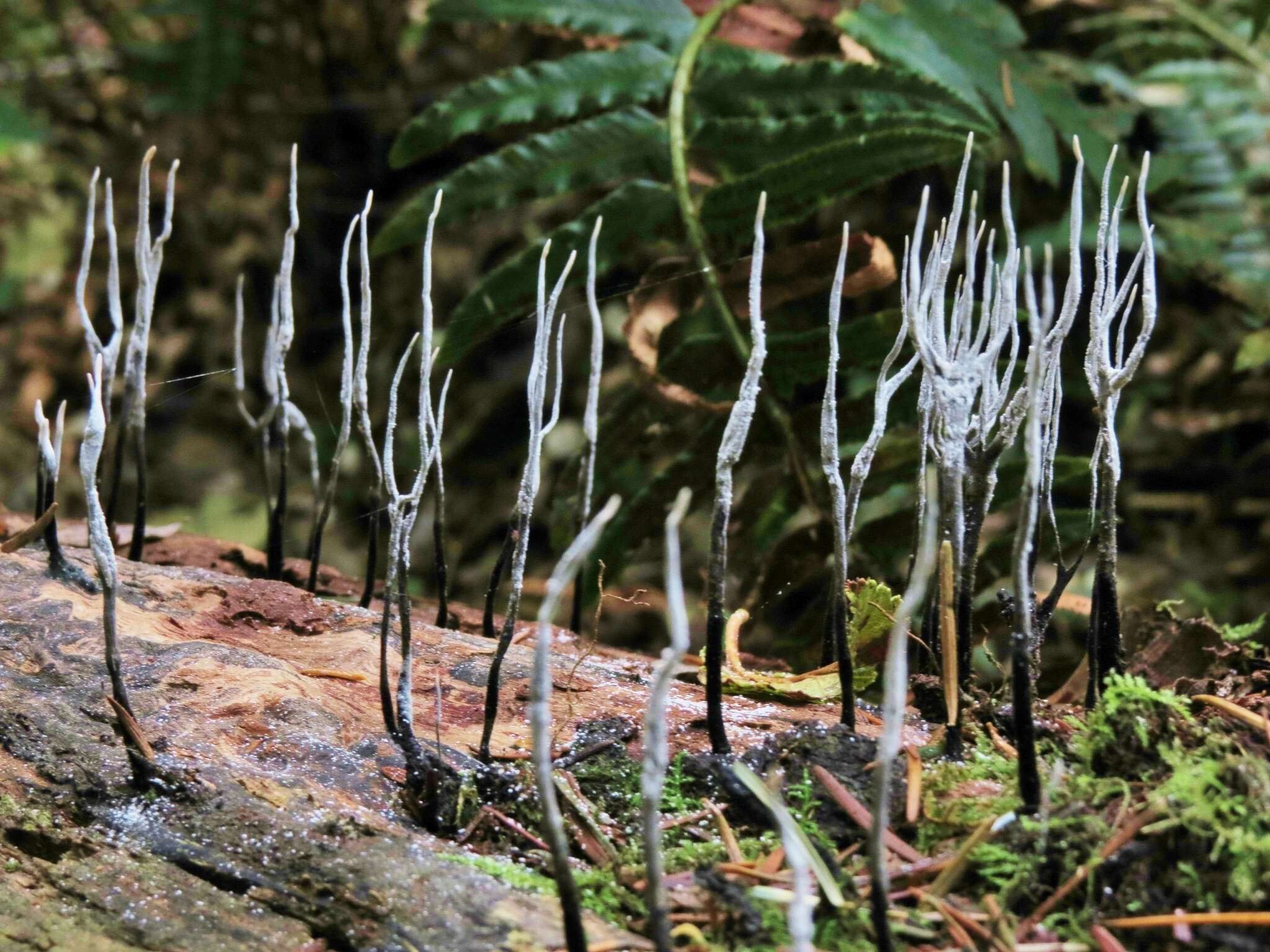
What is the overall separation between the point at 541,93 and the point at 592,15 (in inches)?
10.3

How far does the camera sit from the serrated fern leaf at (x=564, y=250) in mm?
2369

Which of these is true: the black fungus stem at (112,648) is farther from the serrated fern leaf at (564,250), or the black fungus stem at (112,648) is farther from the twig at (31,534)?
the serrated fern leaf at (564,250)

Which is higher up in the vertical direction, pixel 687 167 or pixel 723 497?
pixel 687 167

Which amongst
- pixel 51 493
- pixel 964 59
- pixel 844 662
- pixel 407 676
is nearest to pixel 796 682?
pixel 844 662

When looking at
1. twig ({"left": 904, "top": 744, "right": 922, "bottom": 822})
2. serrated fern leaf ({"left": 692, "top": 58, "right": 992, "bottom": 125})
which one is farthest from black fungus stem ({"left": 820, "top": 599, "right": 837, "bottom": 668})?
serrated fern leaf ({"left": 692, "top": 58, "right": 992, "bottom": 125})

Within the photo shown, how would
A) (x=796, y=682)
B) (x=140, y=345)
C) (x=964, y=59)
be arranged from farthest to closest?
(x=964, y=59) < (x=140, y=345) < (x=796, y=682)

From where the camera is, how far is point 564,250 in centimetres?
239

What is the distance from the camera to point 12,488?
4258 millimetres

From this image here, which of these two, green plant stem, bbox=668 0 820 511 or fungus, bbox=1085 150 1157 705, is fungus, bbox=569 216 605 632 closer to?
green plant stem, bbox=668 0 820 511

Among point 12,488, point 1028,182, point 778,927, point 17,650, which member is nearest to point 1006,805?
point 778,927

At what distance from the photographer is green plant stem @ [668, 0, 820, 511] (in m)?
2.32

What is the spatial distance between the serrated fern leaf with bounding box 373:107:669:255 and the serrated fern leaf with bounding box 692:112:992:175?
130 millimetres

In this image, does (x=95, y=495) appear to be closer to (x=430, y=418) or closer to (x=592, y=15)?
(x=430, y=418)

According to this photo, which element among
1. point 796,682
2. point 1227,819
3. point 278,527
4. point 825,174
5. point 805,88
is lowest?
point 278,527
